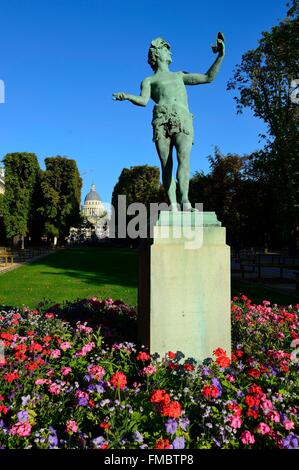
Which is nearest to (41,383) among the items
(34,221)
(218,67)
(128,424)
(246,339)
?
(128,424)

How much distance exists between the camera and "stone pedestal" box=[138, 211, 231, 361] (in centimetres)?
438

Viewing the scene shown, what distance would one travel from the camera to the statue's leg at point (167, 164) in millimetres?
5035

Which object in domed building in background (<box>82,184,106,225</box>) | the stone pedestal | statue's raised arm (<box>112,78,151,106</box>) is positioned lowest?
the stone pedestal

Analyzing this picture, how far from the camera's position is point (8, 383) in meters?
3.87

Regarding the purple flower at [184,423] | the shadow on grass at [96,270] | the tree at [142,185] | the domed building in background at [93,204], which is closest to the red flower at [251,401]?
the purple flower at [184,423]

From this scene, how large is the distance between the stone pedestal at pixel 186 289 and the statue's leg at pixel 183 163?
0.50 metres

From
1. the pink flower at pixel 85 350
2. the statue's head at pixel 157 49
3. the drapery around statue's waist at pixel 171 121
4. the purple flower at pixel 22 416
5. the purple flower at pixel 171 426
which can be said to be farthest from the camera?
the statue's head at pixel 157 49

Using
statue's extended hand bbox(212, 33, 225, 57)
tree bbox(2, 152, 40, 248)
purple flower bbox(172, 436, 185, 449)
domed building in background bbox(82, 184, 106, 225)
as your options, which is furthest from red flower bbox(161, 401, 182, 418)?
domed building in background bbox(82, 184, 106, 225)

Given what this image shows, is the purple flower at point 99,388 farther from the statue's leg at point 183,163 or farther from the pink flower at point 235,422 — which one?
the statue's leg at point 183,163

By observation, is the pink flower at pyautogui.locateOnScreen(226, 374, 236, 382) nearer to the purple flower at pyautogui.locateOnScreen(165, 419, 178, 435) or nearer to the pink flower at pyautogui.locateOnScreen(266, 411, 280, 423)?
the pink flower at pyautogui.locateOnScreen(266, 411, 280, 423)

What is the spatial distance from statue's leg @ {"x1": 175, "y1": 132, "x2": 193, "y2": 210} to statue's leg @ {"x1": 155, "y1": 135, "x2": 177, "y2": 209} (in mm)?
113
